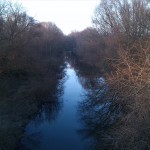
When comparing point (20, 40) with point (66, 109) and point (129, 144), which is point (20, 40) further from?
point (129, 144)

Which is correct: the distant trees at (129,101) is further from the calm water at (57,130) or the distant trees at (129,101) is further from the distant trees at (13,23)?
the distant trees at (13,23)

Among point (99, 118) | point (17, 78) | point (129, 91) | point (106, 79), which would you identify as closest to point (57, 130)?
point (99, 118)

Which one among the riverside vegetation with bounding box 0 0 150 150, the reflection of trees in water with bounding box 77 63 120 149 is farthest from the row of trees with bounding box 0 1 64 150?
the reflection of trees in water with bounding box 77 63 120 149

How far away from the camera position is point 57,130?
53.7ft

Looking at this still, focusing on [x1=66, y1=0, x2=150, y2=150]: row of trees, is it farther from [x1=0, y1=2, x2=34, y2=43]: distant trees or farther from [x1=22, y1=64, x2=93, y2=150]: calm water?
[x1=0, y1=2, x2=34, y2=43]: distant trees

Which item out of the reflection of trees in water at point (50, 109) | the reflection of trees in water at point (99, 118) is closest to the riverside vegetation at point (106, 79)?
the reflection of trees in water at point (99, 118)

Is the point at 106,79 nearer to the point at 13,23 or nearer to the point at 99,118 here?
the point at 99,118

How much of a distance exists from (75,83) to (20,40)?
744 centimetres

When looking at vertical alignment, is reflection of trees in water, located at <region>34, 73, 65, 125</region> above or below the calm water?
above

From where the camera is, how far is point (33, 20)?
37.5m

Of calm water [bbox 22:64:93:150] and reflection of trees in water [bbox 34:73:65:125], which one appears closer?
calm water [bbox 22:64:93:150]

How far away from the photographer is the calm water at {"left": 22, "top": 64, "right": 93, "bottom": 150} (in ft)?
47.1

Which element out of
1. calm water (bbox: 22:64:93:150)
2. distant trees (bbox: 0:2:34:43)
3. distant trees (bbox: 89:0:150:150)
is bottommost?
calm water (bbox: 22:64:93:150)

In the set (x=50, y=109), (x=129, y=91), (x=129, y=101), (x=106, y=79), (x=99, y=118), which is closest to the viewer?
(x=129, y=101)
